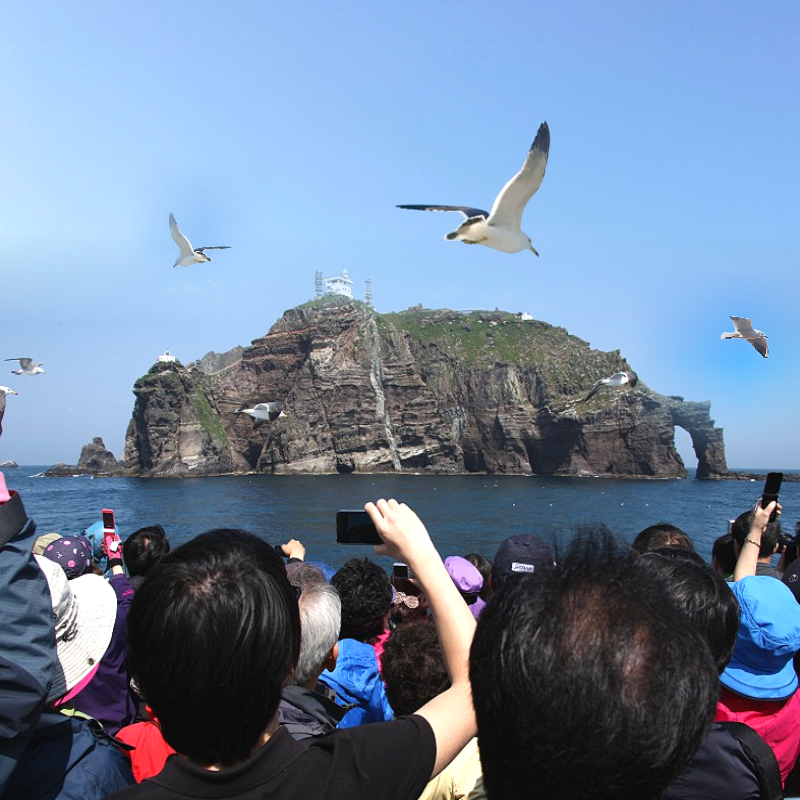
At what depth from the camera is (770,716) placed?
2.67 m

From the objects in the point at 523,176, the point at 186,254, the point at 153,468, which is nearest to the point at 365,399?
the point at 153,468

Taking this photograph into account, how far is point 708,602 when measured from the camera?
2.22m

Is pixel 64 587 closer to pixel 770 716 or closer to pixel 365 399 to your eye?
pixel 770 716

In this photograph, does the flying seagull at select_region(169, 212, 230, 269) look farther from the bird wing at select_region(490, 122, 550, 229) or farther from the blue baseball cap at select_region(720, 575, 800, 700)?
the blue baseball cap at select_region(720, 575, 800, 700)

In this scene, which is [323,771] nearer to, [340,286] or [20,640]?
[20,640]

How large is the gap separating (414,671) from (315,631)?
48 cm

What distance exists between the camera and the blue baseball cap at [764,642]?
99.8 inches

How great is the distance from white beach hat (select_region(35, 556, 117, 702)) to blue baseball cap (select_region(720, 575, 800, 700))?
2.49 meters

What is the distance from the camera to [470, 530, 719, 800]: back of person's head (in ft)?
3.63

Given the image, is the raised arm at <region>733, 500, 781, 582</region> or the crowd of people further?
Result: the raised arm at <region>733, 500, 781, 582</region>

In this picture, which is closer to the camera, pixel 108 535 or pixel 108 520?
pixel 108 535

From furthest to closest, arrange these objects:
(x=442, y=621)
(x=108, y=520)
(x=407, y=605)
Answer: (x=108, y=520) < (x=407, y=605) < (x=442, y=621)

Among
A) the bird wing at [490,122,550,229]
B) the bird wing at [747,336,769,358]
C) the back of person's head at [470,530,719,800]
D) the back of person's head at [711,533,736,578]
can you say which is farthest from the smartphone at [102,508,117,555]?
the bird wing at [747,336,769,358]

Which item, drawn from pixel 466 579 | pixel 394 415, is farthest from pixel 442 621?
pixel 394 415
